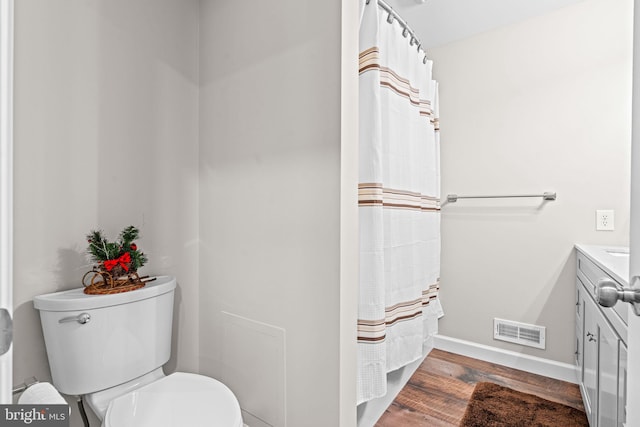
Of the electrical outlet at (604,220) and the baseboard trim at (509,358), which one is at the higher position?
the electrical outlet at (604,220)

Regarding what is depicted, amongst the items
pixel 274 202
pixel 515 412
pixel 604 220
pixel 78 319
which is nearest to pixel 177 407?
pixel 78 319

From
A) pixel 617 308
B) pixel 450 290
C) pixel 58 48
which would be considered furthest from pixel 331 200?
pixel 450 290

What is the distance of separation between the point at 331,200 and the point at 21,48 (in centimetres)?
121

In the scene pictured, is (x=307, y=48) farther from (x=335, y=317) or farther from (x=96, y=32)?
(x=335, y=317)

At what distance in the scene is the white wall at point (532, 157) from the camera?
1.96m

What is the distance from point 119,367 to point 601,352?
68.7 inches

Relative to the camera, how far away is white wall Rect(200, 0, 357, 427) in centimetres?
121

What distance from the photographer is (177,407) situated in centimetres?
106

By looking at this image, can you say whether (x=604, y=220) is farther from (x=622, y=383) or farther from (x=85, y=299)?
(x=85, y=299)

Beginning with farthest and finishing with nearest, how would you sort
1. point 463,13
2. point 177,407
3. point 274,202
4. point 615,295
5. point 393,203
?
point 463,13 → point 393,203 → point 274,202 → point 177,407 → point 615,295

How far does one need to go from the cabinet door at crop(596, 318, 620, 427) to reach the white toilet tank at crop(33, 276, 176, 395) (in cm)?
157

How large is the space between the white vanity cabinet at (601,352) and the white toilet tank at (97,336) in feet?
5.05

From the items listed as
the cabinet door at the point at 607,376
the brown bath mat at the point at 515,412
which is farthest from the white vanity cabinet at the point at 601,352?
the brown bath mat at the point at 515,412

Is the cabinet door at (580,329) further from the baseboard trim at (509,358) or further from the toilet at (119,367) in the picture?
the toilet at (119,367)
